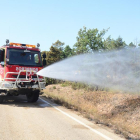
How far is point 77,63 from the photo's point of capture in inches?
609

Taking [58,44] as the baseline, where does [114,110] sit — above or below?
below

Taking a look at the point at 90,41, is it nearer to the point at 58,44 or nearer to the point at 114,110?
the point at 114,110

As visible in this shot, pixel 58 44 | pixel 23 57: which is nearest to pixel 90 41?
pixel 23 57

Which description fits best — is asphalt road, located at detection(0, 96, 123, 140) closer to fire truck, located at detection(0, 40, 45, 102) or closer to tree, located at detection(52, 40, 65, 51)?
fire truck, located at detection(0, 40, 45, 102)

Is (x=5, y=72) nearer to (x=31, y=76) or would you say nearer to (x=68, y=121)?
(x=31, y=76)

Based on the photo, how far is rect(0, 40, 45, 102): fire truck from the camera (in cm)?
1062

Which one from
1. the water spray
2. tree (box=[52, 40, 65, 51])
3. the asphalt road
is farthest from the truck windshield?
tree (box=[52, 40, 65, 51])

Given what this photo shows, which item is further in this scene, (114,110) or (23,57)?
(23,57)

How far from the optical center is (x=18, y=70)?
10859 millimetres

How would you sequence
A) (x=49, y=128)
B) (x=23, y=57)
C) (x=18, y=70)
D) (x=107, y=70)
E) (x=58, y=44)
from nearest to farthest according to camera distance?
(x=49, y=128)
(x=18, y=70)
(x=23, y=57)
(x=107, y=70)
(x=58, y=44)

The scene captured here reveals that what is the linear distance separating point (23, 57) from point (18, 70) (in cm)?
85

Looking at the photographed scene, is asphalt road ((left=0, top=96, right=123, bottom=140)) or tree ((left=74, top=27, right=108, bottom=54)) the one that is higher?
tree ((left=74, top=27, right=108, bottom=54))

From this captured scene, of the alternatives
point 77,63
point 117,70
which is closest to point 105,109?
point 117,70

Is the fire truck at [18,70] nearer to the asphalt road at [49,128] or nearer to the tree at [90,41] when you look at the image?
the asphalt road at [49,128]
